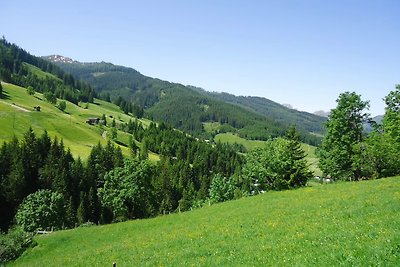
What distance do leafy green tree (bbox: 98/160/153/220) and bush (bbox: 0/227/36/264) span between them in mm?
23835

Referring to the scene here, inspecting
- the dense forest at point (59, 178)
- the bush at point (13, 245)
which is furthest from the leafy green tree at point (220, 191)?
the bush at point (13, 245)

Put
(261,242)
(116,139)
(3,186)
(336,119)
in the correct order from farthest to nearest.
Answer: (116,139) → (3,186) → (336,119) → (261,242)

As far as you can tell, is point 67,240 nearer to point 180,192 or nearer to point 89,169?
point 89,169

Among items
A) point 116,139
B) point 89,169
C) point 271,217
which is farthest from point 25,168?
point 116,139

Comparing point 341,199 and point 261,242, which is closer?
point 261,242

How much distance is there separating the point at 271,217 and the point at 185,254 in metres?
10.3

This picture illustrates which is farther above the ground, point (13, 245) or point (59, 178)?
point (13, 245)

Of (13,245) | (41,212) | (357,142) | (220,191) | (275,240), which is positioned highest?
(357,142)

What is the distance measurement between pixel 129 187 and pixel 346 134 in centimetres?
4184

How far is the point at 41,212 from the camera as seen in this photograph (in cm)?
6016

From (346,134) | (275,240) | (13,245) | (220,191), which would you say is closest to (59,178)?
(220,191)

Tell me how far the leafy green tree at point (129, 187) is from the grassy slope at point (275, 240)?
91.2ft

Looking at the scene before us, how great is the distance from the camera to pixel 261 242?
19.7 m

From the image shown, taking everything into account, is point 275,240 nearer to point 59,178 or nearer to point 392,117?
point 392,117
